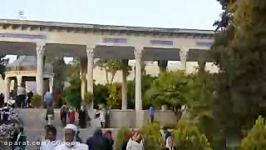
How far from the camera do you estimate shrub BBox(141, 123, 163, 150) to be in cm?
1659

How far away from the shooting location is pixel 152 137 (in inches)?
661

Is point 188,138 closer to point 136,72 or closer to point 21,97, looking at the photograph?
point 21,97

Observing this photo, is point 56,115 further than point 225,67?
Yes

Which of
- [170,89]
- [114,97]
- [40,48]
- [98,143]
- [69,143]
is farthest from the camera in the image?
[114,97]

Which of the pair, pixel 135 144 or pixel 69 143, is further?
pixel 135 144

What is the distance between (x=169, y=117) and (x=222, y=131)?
18.7 m

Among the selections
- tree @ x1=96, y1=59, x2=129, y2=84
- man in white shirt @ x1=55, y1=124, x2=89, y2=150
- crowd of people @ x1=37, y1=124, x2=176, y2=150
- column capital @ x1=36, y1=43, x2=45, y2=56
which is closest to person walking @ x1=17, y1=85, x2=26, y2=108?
column capital @ x1=36, y1=43, x2=45, y2=56

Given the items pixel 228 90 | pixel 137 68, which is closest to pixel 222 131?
pixel 228 90

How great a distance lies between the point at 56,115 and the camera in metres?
31.9

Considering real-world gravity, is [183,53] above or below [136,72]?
above

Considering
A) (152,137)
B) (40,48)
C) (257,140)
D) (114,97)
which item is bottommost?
(152,137)

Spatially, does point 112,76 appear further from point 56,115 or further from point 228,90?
point 228,90

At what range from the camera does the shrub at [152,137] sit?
54.4 feet

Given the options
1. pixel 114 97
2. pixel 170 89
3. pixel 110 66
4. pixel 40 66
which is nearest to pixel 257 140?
pixel 40 66
